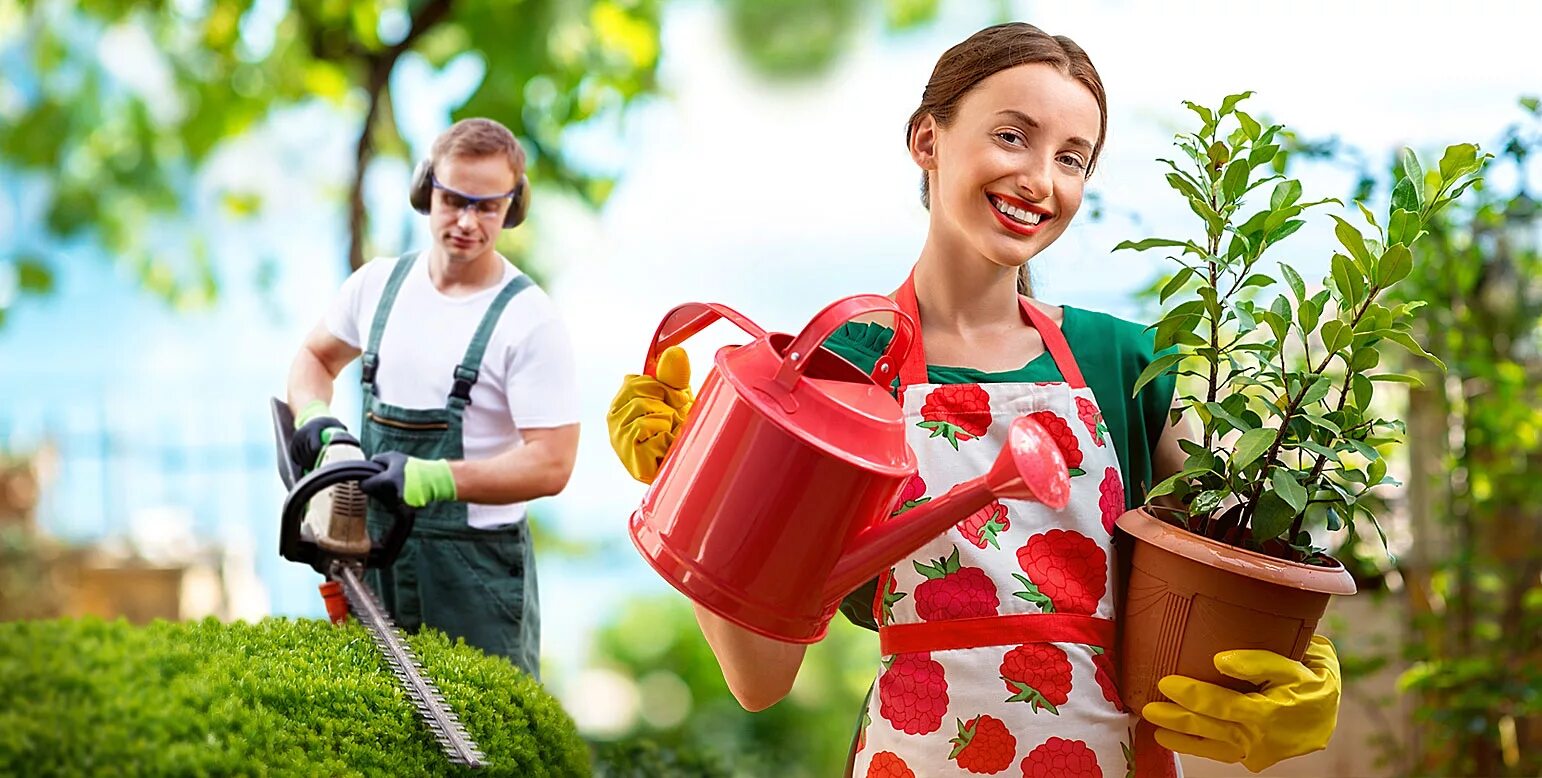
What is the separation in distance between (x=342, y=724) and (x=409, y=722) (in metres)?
0.09

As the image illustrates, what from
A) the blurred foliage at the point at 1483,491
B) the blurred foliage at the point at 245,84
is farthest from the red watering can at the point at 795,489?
the blurred foliage at the point at 245,84

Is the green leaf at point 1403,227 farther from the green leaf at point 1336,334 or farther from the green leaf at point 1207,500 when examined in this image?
the green leaf at point 1207,500

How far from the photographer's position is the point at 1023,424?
1.19m

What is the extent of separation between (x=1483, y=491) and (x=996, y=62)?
2.38 m

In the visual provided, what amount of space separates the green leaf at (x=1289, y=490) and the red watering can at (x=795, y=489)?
0.85 feet

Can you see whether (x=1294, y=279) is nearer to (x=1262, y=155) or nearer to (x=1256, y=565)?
(x=1262, y=155)

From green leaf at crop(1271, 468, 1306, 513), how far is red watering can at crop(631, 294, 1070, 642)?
26cm

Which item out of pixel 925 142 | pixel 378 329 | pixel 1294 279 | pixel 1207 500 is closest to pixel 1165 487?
pixel 1207 500

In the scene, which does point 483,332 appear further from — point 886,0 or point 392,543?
point 886,0

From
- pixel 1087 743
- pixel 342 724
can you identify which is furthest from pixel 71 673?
pixel 1087 743

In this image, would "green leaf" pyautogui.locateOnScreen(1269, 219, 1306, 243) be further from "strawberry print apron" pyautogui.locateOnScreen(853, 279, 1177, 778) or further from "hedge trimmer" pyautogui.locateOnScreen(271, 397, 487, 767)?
"hedge trimmer" pyautogui.locateOnScreen(271, 397, 487, 767)

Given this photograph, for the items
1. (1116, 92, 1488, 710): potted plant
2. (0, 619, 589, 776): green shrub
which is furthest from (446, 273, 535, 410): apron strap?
(1116, 92, 1488, 710): potted plant

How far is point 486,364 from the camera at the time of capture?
6.86ft

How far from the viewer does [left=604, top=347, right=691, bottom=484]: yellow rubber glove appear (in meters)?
1.49
